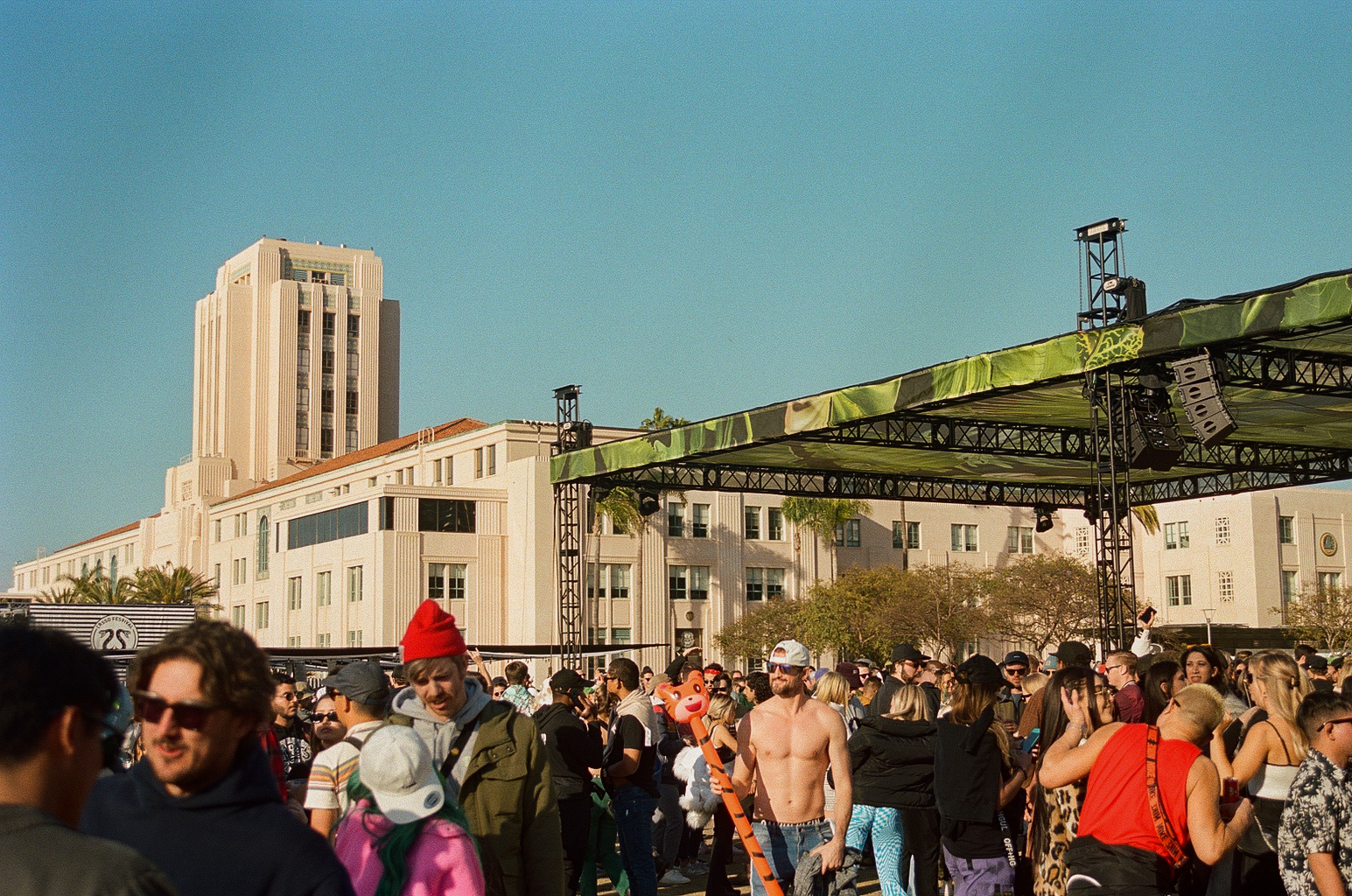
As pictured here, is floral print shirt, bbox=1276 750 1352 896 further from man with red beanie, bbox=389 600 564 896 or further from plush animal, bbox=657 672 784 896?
man with red beanie, bbox=389 600 564 896

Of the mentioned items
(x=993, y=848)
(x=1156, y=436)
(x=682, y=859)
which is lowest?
(x=682, y=859)

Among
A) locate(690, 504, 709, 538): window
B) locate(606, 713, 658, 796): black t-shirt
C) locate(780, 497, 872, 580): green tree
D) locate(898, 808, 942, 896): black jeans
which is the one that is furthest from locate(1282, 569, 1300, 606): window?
locate(898, 808, 942, 896): black jeans

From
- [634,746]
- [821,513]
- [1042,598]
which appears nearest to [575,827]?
[634,746]

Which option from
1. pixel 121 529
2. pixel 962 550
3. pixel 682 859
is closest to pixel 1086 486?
pixel 682 859

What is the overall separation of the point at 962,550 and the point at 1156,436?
56.8 meters

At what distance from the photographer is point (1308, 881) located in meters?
5.77

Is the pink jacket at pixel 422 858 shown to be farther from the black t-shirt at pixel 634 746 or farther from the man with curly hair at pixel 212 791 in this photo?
the black t-shirt at pixel 634 746

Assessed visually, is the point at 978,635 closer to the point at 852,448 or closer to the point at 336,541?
the point at 336,541

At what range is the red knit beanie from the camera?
4.95m

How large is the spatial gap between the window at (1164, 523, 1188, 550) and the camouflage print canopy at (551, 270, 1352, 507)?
36.3 m

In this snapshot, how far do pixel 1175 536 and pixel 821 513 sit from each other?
19.3 meters

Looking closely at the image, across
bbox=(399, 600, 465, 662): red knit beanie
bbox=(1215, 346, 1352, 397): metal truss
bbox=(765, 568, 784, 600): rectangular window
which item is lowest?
bbox=(399, 600, 465, 662): red knit beanie

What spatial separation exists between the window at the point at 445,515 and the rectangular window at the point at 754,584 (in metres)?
14.1

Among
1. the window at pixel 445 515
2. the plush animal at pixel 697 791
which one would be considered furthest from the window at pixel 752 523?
the plush animal at pixel 697 791
